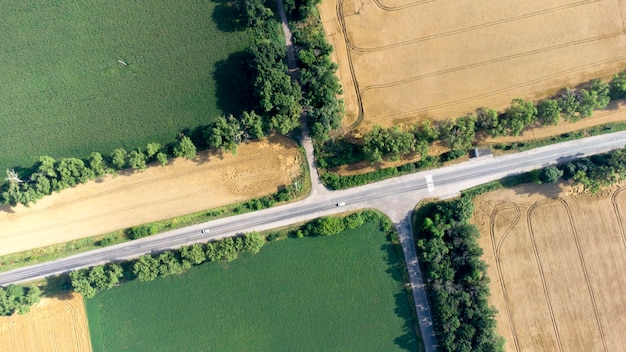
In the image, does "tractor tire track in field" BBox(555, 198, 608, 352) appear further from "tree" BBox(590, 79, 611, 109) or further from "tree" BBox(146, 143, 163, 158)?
"tree" BBox(146, 143, 163, 158)

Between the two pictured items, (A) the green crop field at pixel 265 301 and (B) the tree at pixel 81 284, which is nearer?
(B) the tree at pixel 81 284

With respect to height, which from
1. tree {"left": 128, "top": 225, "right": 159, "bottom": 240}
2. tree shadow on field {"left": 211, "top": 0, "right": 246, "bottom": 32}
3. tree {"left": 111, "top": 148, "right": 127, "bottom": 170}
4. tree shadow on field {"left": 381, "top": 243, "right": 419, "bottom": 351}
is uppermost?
tree shadow on field {"left": 211, "top": 0, "right": 246, "bottom": 32}

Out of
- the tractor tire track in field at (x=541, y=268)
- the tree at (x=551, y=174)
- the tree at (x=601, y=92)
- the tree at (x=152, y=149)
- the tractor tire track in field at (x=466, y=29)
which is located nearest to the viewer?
the tree at (x=601, y=92)

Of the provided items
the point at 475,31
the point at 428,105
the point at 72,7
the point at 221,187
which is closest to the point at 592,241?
the point at 428,105

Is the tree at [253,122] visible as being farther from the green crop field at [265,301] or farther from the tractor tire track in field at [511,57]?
the tractor tire track in field at [511,57]

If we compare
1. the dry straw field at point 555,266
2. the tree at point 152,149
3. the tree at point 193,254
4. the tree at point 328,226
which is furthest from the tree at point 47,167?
the dry straw field at point 555,266

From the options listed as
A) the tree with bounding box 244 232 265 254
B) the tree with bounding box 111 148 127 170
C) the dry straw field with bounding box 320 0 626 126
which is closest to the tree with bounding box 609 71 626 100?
the dry straw field with bounding box 320 0 626 126

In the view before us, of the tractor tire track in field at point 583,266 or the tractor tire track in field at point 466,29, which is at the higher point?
the tractor tire track in field at point 466,29

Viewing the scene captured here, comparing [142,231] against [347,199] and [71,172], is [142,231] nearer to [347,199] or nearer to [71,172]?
[71,172]
